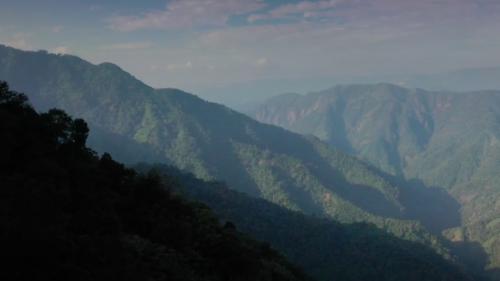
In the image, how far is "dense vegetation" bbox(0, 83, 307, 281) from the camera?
2327 centimetres

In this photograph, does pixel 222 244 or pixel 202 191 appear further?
pixel 202 191

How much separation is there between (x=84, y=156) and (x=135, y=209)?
676 cm

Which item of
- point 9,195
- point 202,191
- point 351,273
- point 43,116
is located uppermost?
point 43,116

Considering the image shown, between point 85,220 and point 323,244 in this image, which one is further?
point 323,244

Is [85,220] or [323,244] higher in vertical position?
[85,220]

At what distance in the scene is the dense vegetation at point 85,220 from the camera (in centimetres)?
2327

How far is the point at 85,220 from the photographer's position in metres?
31.5

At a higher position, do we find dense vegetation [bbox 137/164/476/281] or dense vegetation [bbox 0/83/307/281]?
dense vegetation [bbox 0/83/307/281]

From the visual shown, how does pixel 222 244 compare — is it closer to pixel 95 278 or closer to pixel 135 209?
pixel 135 209

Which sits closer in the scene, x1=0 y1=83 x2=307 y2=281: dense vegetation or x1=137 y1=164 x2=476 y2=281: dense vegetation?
x1=0 y1=83 x2=307 y2=281: dense vegetation

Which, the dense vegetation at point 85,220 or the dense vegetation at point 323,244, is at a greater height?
the dense vegetation at point 85,220

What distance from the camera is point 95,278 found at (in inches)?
966

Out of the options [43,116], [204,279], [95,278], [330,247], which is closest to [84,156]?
[43,116]

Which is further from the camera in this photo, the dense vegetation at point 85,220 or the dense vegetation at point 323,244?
the dense vegetation at point 323,244
